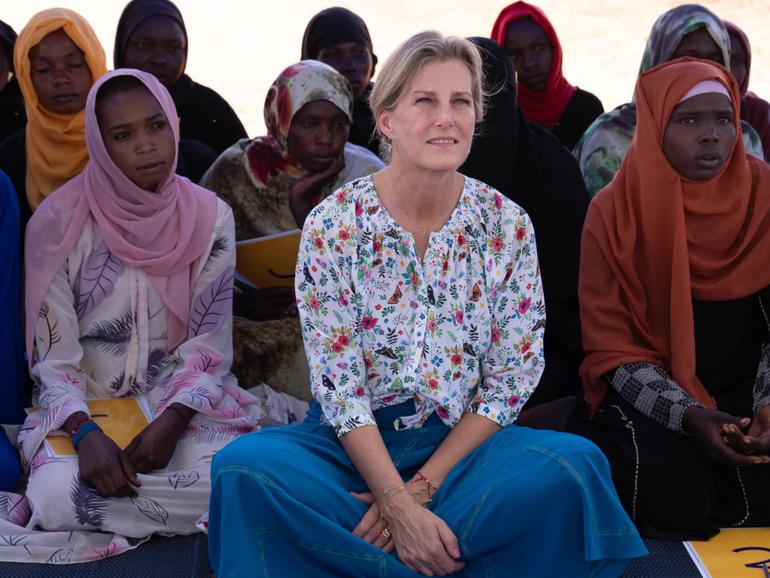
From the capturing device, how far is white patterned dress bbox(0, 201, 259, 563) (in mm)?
2871

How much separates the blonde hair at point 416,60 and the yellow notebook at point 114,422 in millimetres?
1164

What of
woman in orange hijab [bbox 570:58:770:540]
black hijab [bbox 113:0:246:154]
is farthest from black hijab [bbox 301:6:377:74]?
woman in orange hijab [bbox 570:58:770:540]

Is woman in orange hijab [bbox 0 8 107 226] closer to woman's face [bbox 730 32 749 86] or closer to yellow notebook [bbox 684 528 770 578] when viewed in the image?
yellow notebook [bbox 684 528 770 578]

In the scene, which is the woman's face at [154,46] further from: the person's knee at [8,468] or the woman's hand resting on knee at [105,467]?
the woman's hand resting on knee at [105,467]

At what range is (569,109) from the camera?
4969 mm

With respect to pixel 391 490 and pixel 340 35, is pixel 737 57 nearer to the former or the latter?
pixel 340 35

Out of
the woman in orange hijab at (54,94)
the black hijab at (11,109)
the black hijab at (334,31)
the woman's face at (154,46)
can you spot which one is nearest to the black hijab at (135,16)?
the woman's face at (154,46)

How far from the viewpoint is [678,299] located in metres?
3.11

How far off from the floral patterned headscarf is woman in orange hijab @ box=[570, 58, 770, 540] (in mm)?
1034

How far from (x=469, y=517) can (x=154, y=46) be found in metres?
2.84

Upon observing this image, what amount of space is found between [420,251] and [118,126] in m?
1.09

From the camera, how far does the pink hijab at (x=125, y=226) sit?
3.16 meters

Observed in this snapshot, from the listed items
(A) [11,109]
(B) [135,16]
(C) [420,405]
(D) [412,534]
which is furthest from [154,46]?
(D) [412,534]

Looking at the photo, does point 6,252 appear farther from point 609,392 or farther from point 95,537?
point 609,392
